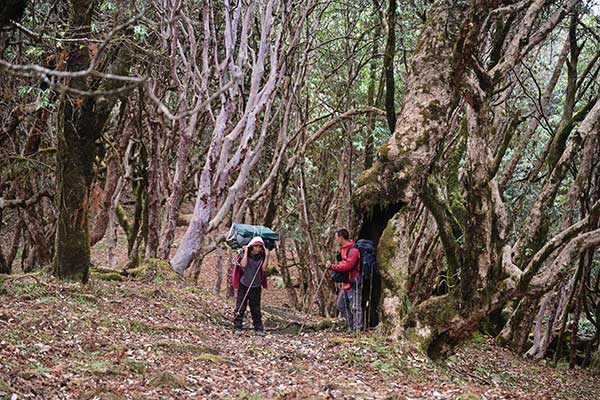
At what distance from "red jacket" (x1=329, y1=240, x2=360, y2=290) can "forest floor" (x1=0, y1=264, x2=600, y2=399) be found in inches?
38.6

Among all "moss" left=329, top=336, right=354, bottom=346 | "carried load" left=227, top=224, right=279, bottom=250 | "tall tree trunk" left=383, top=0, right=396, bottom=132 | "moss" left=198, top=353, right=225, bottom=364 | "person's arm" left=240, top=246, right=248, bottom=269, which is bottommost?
"moss" left=198, top=353, right=225, bottom=364

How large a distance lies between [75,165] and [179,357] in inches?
151

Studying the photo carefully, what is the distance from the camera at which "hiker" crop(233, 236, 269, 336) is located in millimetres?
11047

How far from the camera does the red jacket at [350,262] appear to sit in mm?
10164

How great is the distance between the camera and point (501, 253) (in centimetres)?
881

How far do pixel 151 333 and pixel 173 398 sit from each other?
10.8ft

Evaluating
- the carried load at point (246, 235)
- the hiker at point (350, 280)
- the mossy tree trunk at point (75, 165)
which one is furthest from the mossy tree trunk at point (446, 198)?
the mossy tree trunk at point (75, 165)

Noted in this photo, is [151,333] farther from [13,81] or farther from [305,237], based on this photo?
[305,237]

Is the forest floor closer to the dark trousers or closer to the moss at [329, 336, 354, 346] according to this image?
the moss at [329, 336, 354, 346]

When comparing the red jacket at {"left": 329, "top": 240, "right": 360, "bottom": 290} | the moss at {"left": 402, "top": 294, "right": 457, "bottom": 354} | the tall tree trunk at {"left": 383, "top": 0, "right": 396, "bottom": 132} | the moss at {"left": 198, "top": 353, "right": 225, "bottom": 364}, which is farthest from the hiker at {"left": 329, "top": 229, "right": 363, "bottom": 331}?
the moss at {"left": 198, "top": 353, "right": 225, "bottom": 364}

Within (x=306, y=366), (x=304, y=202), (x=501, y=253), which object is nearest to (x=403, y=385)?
(x=306, y=366)

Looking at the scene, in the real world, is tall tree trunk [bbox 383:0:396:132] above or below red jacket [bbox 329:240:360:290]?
above

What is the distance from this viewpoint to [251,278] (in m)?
11.1

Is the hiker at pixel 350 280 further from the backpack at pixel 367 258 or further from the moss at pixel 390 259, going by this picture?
the moss at pixel 390 259
